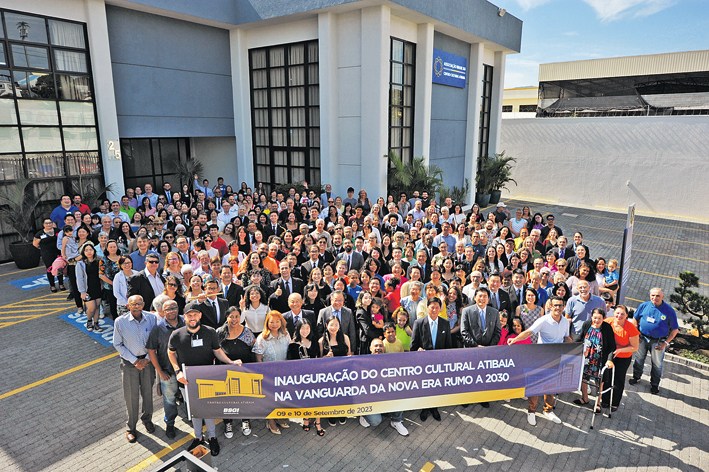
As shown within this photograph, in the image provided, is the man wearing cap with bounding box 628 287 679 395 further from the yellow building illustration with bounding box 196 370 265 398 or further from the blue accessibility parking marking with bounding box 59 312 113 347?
the blue accessibility parking marking with bounding box 59 312 113 347

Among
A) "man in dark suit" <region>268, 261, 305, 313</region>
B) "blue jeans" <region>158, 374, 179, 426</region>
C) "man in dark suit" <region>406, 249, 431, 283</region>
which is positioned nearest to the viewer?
"blue jeans" <region>158, 374, 179, 426</region>

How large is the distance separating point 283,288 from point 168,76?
513 inches

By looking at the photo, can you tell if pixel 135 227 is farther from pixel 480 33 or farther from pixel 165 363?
pixel 480 33

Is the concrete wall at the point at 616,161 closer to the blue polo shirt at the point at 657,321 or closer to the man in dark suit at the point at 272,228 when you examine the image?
the blue polo shirt at the point at 657,321

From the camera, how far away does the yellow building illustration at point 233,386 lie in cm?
542

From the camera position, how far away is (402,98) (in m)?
17.0

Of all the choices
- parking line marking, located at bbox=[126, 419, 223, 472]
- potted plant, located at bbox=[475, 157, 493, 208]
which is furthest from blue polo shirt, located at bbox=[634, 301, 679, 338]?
potted plant, located at bbox=[475, 157, 493, 208]

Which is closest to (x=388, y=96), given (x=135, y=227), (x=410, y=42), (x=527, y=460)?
(x=410, y=42)

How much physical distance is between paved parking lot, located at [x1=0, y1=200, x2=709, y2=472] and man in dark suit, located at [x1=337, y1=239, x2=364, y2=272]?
298cm

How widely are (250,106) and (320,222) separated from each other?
1104 cm

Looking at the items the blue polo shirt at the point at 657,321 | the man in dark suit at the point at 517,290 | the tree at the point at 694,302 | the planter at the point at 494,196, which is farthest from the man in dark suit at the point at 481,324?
the planter at the point at 494,196

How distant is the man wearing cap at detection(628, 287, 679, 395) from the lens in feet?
21.9

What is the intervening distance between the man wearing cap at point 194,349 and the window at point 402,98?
39.9ft

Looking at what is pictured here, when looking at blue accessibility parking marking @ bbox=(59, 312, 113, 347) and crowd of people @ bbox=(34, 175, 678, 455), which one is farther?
blue accessibility parking marking @ bbox=(59, 312, 113, 347)
